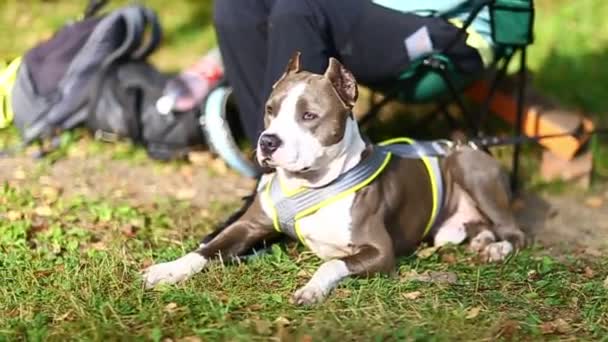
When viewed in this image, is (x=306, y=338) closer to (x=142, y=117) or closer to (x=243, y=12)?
(x=243, y=12)

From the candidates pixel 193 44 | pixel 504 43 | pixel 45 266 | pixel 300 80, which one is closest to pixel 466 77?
pixel 504 43

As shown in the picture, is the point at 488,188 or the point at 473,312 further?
the point at 488,188

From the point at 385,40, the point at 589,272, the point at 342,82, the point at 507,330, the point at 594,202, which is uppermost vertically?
the point at 342,82

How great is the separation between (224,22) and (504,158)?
186cm

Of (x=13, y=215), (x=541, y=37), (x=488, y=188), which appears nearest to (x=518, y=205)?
(x=488, y=188)

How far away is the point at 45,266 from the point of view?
4.07m

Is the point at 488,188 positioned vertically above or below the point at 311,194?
below

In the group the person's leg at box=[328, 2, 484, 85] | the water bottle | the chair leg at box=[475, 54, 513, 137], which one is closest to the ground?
the water bottle

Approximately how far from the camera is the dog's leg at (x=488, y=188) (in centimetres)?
454

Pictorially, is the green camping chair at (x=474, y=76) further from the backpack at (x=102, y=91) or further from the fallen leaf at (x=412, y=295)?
the fallen leaf at (x=412, y=295)

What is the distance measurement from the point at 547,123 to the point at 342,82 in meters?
1.91

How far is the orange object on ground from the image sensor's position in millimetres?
5453

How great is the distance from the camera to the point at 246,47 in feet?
15.4

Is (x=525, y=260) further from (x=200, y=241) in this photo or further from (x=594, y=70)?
(x=594, y=70)
